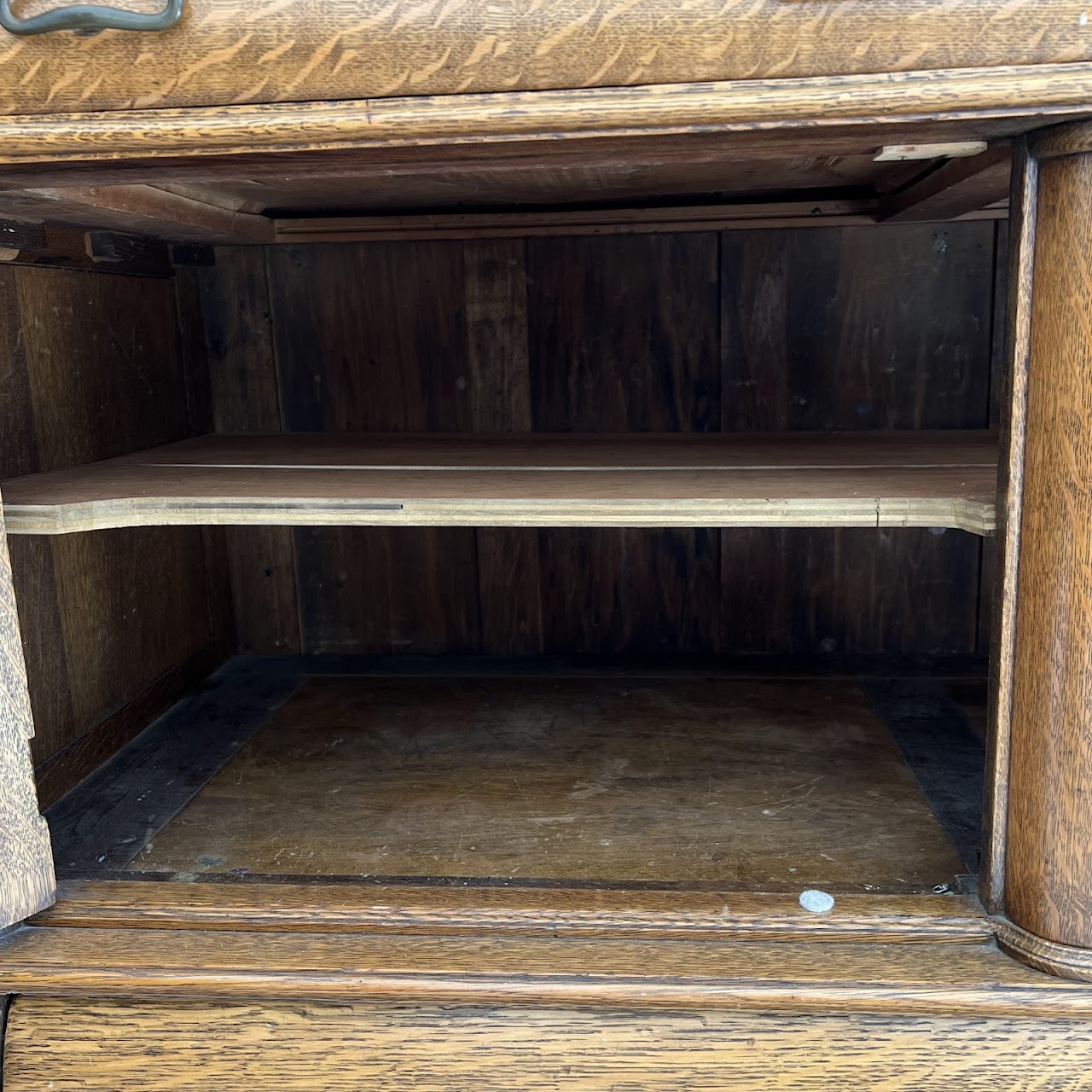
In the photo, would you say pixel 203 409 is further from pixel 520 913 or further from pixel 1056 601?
pixel 1056 601

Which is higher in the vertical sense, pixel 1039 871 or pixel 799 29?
pixel 799 29

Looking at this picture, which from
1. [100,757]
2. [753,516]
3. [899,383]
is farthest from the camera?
[899,383]

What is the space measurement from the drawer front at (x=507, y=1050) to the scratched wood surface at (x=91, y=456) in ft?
1.29

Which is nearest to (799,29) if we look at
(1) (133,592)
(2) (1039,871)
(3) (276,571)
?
(2) (1039,871)

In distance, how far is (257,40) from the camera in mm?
682

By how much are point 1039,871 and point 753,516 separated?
0.34 metres

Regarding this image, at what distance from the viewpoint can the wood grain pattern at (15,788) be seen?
33.4 inches

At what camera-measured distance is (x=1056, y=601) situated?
0.73 meters

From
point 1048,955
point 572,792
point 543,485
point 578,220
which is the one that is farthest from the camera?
point 578,220

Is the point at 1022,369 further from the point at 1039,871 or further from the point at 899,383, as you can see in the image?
the point at 899,383

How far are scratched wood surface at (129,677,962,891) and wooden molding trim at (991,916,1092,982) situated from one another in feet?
0.39

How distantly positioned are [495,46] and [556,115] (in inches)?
2.2

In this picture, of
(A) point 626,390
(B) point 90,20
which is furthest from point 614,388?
(B) point 90,20

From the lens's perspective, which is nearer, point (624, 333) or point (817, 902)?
point (817, 902)
